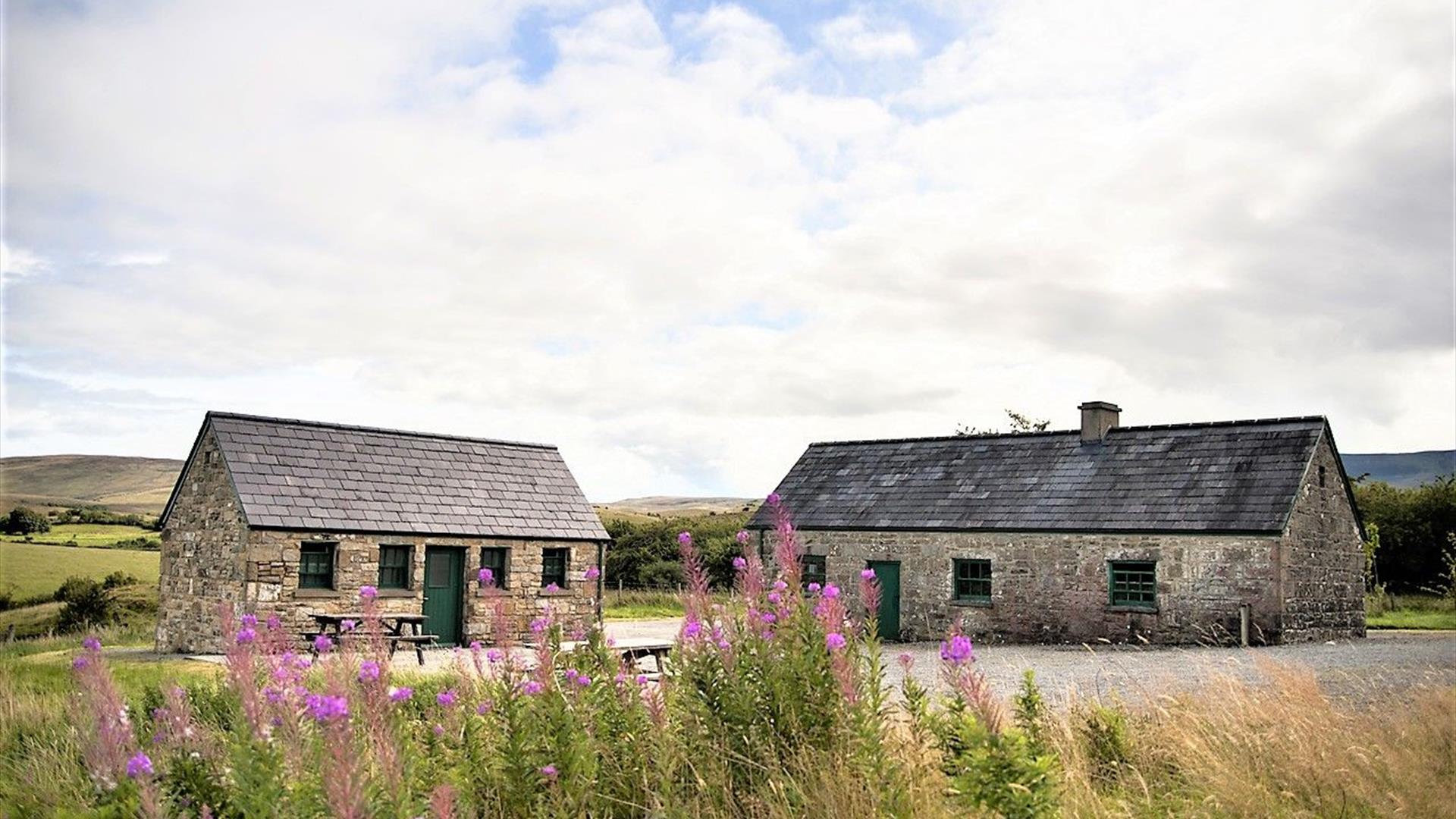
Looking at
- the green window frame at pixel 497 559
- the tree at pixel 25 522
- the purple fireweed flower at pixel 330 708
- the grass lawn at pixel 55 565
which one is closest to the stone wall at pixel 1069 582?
the green window frame at pixel 497 559

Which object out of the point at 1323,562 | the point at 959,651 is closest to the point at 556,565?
the point at 1323,562

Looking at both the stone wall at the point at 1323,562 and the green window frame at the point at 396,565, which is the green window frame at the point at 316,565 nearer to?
the green window frame at the point at 396,565

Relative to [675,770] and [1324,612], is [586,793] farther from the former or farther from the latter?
[1324,612]

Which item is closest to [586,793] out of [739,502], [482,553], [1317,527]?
[482,553]

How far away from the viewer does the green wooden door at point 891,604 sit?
26766 millimetres

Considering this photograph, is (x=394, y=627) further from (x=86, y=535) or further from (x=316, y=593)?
(x=86, y=535)

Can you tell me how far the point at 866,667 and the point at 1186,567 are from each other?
19041 millimetres

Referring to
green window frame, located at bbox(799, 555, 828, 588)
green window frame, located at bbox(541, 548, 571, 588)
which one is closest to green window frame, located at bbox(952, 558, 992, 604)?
green window frame, located at bbox(799, 555, 828, 588)

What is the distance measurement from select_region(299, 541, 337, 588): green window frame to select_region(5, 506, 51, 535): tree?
2347cm

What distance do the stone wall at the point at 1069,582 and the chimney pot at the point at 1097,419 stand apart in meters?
3.64

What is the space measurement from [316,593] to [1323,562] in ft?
66.5

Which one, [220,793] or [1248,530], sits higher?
[1248,530]

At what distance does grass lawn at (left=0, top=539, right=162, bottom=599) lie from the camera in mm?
32125

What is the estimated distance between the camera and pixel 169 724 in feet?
20.5
